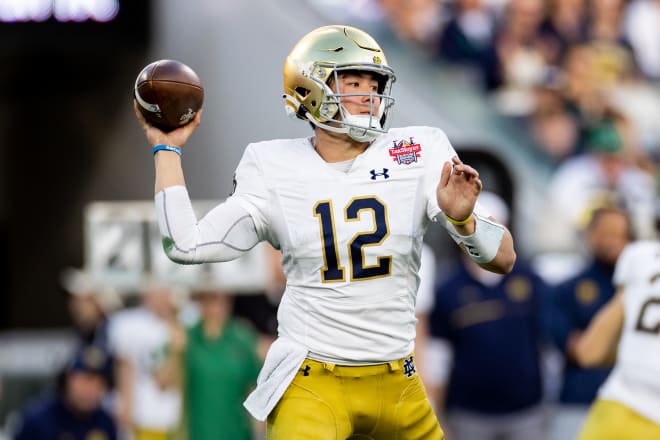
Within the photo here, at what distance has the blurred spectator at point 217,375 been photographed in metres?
6.51

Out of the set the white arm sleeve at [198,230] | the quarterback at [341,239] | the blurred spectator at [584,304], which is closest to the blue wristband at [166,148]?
the quarterback at [341,239]

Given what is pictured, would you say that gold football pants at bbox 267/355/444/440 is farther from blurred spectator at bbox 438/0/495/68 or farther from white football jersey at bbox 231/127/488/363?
blurred spectator at bbox 438/0/495/68

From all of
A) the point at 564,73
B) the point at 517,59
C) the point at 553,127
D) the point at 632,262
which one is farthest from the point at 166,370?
the point at 564,73

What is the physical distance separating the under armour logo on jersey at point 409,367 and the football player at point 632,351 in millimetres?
1144

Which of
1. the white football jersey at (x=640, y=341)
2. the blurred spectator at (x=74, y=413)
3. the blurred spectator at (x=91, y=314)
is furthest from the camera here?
the blurred spectator at (x=91, y=314)

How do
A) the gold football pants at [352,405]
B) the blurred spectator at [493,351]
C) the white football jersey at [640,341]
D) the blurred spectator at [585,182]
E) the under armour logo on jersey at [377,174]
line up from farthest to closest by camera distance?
the blurred spectator at [585,182] < the blurred spectator at [493,351] < the white football jersey at [640,341] < the under armour logo on jersey at [377,174] < the gold football pants at [352,405]

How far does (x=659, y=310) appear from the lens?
4.17m

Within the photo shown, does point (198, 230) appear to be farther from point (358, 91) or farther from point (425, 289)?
point (425, 289)

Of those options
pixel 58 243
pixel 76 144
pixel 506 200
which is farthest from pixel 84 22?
pixel 506 200

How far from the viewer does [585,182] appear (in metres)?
9.37

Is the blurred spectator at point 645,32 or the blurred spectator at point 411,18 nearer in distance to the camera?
the blurred spectator at point 411,18

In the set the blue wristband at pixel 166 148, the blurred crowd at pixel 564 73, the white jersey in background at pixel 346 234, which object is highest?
the blue wristband at pixel 166 148

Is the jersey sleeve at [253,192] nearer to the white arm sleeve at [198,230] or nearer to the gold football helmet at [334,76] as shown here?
the white arm sleeve at [198,230]

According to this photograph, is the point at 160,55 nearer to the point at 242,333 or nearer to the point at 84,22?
the point at 84,22
